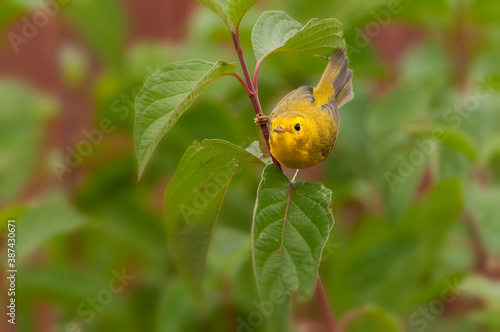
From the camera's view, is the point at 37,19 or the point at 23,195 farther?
the point at 23,195

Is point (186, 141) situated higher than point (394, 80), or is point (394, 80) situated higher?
point (394, 80)

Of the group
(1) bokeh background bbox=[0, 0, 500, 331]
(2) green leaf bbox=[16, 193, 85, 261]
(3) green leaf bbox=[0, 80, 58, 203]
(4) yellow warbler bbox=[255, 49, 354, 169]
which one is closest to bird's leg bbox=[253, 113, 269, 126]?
(4) yellow warbler bbox=[255, 49, 354, 169]

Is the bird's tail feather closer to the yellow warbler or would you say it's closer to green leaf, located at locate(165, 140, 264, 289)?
the yellow warbler

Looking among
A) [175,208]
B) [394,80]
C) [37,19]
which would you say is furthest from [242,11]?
[394,80]

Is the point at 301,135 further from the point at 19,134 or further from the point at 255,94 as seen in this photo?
the point at 19,134

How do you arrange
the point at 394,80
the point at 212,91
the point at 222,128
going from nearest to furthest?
the point at 222,128 < the point at 212,91 < the point at 394,80

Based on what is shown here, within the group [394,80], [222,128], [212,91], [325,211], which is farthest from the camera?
[394,80]

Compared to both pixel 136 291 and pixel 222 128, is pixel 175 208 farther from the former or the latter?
pixel 136 291

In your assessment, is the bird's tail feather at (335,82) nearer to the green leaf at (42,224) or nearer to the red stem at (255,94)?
the red stem at (255,94)
